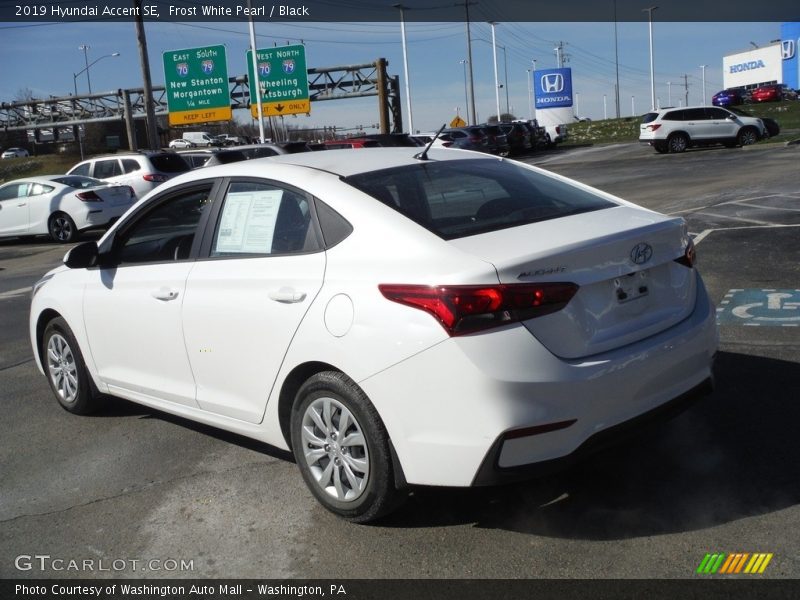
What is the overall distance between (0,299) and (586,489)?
9.68 m

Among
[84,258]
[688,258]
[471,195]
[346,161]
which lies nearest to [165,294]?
[84,258]

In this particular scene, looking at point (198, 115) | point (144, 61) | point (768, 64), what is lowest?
point (198, 115)

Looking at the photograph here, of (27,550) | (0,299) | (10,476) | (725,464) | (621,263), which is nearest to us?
(621,263)

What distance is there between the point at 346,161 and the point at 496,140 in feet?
123

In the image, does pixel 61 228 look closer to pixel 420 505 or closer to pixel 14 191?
pixel 14 191

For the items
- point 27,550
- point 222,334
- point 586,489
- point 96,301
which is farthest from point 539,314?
point 96,301

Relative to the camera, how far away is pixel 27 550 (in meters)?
3.94

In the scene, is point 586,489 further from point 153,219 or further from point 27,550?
point 153,219

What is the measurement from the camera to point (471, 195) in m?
4.34

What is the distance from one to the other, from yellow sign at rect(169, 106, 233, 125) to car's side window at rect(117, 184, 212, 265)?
116 ft

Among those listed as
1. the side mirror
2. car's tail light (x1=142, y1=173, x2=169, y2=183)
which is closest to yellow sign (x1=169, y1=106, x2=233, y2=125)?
car's tail light (x1=142, y1=173, x2=169, y2=183)

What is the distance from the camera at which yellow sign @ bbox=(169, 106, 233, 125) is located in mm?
38938

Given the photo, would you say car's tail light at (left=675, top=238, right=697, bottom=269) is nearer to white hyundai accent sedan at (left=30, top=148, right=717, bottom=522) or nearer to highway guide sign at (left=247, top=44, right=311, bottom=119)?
white hyundai accent sedan at (left=30, top=148, right=717, bottom=522)

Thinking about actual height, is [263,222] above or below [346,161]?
below
